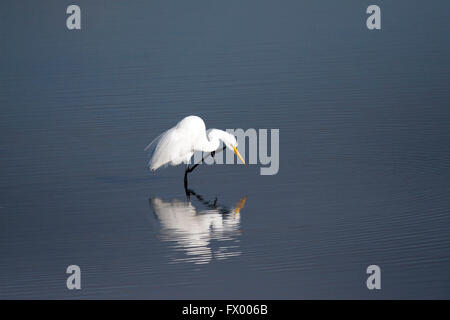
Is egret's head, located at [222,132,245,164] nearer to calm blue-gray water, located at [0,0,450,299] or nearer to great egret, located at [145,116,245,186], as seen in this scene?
great egret, located at [145,116,245,186]

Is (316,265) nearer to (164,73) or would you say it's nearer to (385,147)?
(385,147)

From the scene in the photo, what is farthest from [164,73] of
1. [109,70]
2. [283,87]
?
[283,87]

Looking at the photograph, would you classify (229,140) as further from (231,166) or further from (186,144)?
(186,144)

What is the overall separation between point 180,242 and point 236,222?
0.86m

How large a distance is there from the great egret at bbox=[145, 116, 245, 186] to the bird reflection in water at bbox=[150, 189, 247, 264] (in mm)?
712

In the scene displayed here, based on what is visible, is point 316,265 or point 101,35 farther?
point 101,35

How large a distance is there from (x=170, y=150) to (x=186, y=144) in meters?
0.26

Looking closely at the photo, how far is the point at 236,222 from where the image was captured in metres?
10.5

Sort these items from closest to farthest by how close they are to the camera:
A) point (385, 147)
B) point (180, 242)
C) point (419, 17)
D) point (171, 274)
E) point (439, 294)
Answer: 1. point (439, 294)
2. point (171, 274)
3. point (180, 242)
4. point (385, 147)
5. point (419, 17)

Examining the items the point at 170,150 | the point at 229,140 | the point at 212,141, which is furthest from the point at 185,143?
the point at 229,140

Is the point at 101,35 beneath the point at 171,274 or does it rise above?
above

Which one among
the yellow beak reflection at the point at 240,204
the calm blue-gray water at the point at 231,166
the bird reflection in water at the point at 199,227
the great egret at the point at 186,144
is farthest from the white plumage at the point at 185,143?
the yellow beak reflection at the point at 240,204

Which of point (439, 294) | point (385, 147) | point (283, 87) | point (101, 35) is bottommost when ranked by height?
point (439, 294)

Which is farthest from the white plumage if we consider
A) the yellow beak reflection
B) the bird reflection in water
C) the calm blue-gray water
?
the yellow beak reflection
